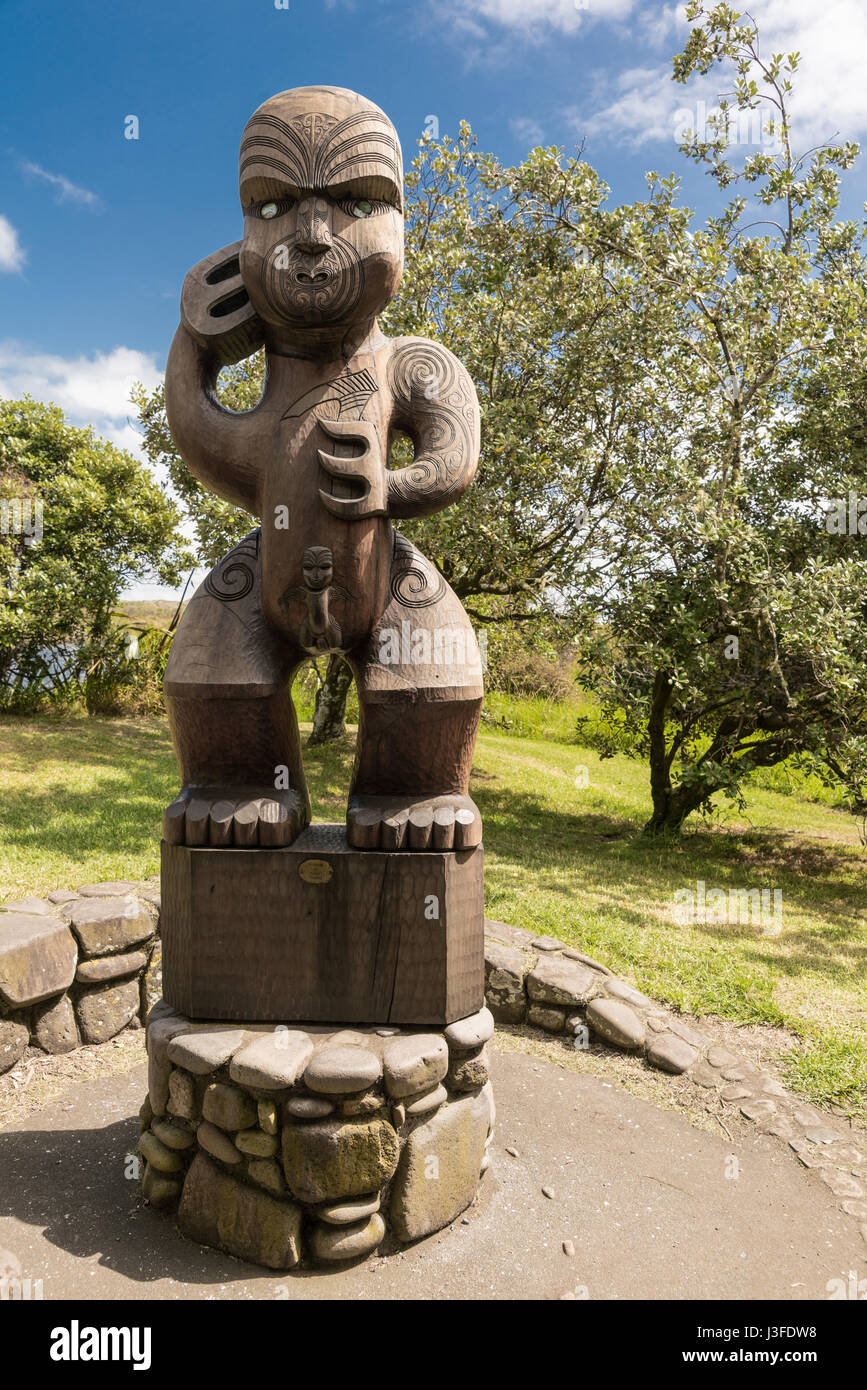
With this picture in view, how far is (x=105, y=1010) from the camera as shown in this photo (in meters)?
3.68

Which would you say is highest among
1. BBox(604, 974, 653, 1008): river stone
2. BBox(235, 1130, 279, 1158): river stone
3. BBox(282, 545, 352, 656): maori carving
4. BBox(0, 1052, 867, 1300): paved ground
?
BBox(282, 545, 352, 656): maori carving

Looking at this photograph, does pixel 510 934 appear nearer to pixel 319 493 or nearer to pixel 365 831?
pixel 365 831

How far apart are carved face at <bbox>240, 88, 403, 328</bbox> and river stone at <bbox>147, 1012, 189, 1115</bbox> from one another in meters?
2.06

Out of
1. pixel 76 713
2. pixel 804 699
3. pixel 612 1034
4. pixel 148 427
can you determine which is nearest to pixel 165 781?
pixel 76 713

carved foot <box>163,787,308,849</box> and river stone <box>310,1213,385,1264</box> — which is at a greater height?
carved foot <box>163,787,308,849</box>

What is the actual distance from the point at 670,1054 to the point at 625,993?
427 millimetres

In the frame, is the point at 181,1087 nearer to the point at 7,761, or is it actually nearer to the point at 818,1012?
the point at 818,1012

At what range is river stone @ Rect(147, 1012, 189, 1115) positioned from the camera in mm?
2369

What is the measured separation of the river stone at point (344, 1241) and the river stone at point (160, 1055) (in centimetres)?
59

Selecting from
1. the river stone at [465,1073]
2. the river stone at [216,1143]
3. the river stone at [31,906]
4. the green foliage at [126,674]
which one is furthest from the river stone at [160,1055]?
the green foliage at [126,674]

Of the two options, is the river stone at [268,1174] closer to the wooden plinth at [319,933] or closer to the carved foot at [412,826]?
the wooden plinth at [319,933]

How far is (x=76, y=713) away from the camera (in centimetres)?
952

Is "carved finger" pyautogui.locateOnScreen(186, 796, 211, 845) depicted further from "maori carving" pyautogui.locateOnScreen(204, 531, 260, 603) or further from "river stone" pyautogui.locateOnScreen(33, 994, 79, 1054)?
"river stone" pyautogui.locateOnScreen(33, 994, 79, 1054)

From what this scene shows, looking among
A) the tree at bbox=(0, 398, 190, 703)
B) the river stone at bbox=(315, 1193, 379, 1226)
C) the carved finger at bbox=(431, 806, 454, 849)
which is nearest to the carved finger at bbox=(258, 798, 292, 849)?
the carved finger at bbox=(431, 806, 454, 849)
